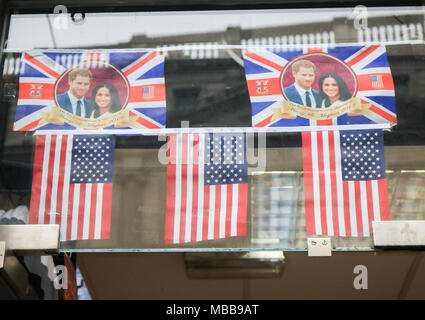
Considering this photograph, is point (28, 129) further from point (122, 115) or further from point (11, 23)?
point (11, 23)

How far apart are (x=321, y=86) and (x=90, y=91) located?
2387 millimetres

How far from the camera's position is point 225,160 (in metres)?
4.96

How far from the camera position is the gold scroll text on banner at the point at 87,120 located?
5047 mm

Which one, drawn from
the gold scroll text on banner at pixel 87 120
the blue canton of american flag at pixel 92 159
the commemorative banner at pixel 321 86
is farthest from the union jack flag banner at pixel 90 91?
the commemorative banner at pixel 321 86

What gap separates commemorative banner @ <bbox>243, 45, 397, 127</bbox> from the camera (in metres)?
5.02

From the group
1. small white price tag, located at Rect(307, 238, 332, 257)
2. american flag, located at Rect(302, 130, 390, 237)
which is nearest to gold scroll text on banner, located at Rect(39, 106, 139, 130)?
american flag, located at Rect(302, 130, 390, 237)

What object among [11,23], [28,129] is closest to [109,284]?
[28,129]

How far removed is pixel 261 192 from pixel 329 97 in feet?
3.90

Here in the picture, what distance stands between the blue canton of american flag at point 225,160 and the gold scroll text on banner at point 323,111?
47 centimetres

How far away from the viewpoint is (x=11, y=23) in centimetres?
557

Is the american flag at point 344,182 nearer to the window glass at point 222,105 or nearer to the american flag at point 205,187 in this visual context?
the window glass at point 222,105
